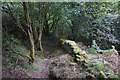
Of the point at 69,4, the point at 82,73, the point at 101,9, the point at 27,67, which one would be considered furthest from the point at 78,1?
the point at 27,67

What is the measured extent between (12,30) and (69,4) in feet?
13.6

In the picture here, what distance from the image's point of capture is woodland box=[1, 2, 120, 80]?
3.59 m

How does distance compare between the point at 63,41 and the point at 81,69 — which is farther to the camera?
the point at 63,41

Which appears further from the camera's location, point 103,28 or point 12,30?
point 103,28

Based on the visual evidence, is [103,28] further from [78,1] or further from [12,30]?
[12,30]

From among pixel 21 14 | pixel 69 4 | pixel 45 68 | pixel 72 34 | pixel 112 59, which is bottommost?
pixel 45 68

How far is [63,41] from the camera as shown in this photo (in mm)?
6465

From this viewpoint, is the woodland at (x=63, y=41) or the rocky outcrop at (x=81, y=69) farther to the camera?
the woodland at (x=63, y=41)

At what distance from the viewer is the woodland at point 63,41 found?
359cm

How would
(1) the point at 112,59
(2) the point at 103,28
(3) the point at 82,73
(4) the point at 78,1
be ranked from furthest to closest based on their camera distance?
1. (2) the point at 103,28
2. (4) the point at 78,1
3. (1) the point at 112,59
4. (3) the point at 82,73

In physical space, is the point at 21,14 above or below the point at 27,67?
above

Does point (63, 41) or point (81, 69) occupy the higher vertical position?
point (63, 41)

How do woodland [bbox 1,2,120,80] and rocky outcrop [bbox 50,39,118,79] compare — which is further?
woodland [bbox 1,2,120,80]

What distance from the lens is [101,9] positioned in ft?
15.0
